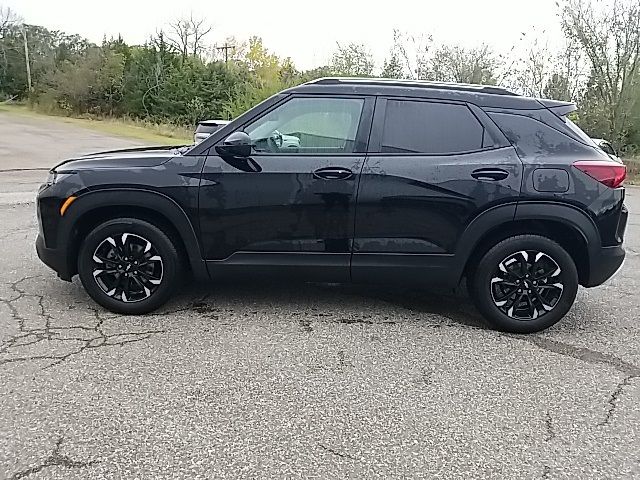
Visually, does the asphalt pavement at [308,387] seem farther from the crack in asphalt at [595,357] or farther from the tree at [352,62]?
the tree at [352,62]

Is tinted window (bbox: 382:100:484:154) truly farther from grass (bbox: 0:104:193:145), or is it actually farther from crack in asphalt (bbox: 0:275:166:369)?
grass (bbox: 0:104:193:145)

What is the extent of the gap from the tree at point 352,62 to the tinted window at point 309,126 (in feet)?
67.9

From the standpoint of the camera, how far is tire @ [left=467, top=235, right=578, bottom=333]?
4.50 m

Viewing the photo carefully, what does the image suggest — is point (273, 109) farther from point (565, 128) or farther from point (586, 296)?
point (586, 296)

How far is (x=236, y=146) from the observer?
4414mm

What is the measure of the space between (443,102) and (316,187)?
3.81 feet

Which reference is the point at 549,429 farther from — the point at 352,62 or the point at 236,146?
the point at 352,62

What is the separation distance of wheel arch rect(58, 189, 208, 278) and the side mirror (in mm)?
533

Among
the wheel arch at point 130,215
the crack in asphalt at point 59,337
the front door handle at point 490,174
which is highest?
the front door handle at point 490,174

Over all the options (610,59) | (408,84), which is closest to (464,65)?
(610,59)

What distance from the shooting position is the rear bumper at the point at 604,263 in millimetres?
4513

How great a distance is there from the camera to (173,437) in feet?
9.89

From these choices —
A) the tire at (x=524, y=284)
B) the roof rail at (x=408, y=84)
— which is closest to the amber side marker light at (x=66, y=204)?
the roof rail at (x=408, y=84)

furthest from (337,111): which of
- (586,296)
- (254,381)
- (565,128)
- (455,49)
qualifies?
(455,49)
